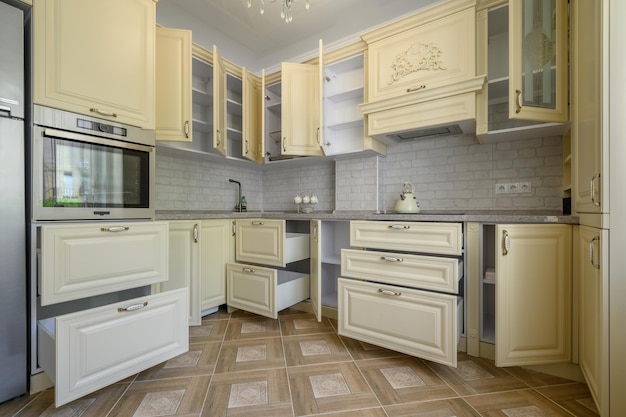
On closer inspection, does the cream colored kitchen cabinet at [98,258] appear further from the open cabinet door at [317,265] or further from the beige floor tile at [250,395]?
the open cabinet door at [317,265]

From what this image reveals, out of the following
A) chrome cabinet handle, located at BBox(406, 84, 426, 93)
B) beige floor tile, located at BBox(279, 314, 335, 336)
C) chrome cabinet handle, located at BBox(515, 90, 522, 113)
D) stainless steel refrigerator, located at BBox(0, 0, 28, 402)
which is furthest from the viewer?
beige floor tile, located at BBox(279, 314, 335, 336)

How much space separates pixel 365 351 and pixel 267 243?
110 centimetres

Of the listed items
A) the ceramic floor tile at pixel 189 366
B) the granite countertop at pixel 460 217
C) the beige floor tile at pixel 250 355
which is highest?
the granite countertop at pixel 460 217

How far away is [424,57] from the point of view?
2012 mm

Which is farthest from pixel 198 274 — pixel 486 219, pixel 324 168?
pixel 486 219

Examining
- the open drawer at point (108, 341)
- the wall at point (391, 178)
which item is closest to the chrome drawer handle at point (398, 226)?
the wall at point (391, 178)

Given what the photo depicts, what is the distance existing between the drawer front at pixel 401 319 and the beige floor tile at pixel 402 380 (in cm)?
11

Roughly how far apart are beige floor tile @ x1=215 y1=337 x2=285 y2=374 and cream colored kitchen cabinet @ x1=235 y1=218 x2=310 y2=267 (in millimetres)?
595

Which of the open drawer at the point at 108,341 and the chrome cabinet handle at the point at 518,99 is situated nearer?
the open drawer at the point at 108,341

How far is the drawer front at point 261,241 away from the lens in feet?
7.59

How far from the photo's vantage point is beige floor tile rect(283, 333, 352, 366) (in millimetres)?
1811

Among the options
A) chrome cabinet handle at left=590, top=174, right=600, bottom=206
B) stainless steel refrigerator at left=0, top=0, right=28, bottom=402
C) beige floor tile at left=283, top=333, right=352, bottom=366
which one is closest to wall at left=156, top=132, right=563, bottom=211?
chrome cabinet handle at left=590, top=174, right=600, bottom=206

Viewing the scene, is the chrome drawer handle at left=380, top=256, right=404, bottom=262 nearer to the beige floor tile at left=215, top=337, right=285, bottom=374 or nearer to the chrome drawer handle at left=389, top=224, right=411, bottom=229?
the chrome drawer handle at left=389, top=224, right=411, bottom=229

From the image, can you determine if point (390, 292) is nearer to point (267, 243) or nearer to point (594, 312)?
point (594, 312)
